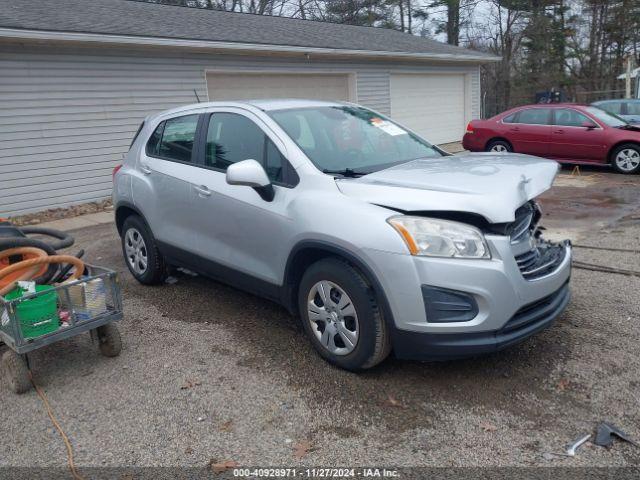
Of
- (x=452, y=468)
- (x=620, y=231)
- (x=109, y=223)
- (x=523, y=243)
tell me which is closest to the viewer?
(x=452, y=468)

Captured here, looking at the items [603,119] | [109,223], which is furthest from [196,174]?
[603,119]

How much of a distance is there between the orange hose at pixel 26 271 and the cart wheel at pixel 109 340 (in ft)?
1.90

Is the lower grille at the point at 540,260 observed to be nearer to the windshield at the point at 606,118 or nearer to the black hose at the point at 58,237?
the black hose at the point at 58,237

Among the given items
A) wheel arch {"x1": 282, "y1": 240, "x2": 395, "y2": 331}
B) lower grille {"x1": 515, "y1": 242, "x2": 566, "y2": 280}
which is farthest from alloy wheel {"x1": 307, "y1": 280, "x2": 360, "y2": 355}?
lower grille {"x1": 515, "y1": 242, "x2": 566, "y2": 280}

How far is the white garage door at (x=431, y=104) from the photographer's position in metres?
16.9

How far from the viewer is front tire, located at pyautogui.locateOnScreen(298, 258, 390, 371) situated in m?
3.34

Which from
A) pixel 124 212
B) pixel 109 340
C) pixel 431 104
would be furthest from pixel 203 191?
pixel 431 104

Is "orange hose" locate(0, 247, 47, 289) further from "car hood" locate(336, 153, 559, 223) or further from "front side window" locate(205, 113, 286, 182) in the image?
"car hood" locate(336, 153, 559, 223)

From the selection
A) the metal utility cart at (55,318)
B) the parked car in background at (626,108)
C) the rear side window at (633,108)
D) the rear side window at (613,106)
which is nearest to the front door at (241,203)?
the metal utility cart at (55,318)

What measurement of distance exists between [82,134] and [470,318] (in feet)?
29.9

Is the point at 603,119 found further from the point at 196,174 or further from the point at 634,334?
the point at 196,174

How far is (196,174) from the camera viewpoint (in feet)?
15.2

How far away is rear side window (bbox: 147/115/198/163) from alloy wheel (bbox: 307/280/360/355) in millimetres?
1923

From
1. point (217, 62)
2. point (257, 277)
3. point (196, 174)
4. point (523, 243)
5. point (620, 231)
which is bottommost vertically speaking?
point (620, 231)
